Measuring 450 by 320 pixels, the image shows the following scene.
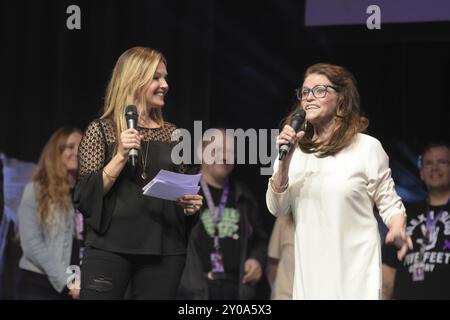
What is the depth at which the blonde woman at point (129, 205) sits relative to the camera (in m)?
3.39

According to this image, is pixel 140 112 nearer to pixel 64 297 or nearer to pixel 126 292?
pixel 126 292

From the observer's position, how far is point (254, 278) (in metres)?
5.54

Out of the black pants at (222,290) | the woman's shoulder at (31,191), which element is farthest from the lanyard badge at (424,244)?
the woman's shoulder at (31,191)

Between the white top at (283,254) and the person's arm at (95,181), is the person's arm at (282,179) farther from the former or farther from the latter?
the white top at (283,254)

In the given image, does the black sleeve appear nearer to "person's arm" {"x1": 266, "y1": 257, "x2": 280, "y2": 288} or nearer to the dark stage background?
the dark stage background

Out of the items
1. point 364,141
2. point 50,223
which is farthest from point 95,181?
point 50,223

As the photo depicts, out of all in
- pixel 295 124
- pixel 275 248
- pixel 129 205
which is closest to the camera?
pixel 295 124

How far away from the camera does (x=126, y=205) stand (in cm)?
346

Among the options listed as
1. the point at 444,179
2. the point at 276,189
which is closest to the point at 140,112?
the point at 276,189

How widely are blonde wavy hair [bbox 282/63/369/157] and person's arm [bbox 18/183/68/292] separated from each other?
233cm

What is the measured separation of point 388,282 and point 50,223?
6.97 feet

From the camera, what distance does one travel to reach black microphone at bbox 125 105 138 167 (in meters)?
3.32

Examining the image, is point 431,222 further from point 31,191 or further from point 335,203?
point 31,191
